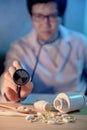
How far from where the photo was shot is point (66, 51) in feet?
6.49

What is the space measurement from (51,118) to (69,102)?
4.0 inches

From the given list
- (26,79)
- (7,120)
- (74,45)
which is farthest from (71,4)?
(7,120)

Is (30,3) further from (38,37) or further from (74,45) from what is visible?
(74,45)

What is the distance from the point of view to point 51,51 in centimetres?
198

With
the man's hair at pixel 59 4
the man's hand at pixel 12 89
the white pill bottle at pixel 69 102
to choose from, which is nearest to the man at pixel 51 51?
the man's hair at pixel 59 4

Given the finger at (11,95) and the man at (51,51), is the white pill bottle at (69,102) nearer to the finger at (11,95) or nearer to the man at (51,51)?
the finger at (11,95)

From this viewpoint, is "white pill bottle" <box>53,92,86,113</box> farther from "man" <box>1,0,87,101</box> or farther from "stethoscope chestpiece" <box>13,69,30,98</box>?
"man" <box>1,0,87,101</box>

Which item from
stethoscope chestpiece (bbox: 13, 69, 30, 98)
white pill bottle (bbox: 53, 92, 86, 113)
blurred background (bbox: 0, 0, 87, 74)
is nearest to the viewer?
white pill bottle (bbox: 53, 92, 86, 113)

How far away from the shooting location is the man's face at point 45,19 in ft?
6.45

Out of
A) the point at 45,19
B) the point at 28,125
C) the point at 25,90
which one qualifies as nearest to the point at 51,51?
the point at 45,19

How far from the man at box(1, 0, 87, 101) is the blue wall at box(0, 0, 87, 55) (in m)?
0.03

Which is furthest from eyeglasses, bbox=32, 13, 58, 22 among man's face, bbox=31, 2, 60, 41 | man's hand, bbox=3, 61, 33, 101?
man's hand, bbox=3, 61, 33, 101

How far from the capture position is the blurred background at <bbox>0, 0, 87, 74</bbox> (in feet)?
6.39

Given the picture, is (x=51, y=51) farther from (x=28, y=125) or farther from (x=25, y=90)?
(x=28, y=125)
